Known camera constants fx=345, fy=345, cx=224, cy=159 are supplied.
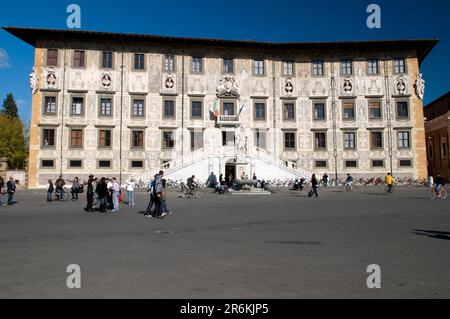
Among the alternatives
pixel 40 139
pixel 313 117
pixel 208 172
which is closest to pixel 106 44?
pixel 40 139

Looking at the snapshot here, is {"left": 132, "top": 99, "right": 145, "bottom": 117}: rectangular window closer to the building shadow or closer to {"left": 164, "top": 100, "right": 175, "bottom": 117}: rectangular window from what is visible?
{"left": 164, "top": 100, "right": 175, "bottom": 117}: rectangular window

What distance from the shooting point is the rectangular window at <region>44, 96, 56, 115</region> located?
33094mm

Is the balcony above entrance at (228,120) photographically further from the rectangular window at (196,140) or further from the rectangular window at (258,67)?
the rectangular window at (258,67)

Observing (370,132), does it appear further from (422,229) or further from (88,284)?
(88,284)

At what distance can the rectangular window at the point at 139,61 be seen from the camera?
34500 mm

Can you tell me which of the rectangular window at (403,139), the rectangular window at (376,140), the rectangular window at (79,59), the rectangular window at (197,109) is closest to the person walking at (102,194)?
the rectangular window at (197,109)

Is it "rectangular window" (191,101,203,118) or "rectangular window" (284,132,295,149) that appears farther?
"rectangular window" (284,132,295,149)

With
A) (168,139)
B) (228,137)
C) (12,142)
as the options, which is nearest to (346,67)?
(228,137)

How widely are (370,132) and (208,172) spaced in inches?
682

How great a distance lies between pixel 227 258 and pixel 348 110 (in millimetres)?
33180

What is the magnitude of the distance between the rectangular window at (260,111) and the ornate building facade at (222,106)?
0.15 m

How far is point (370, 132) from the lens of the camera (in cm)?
3544

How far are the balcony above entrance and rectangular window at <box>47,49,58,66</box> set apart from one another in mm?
16665

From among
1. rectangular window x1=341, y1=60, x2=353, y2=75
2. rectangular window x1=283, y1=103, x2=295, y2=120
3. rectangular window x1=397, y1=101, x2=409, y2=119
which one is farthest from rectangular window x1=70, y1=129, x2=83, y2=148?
rectangular window x1=397, y1=101, x2=409, y2=119
